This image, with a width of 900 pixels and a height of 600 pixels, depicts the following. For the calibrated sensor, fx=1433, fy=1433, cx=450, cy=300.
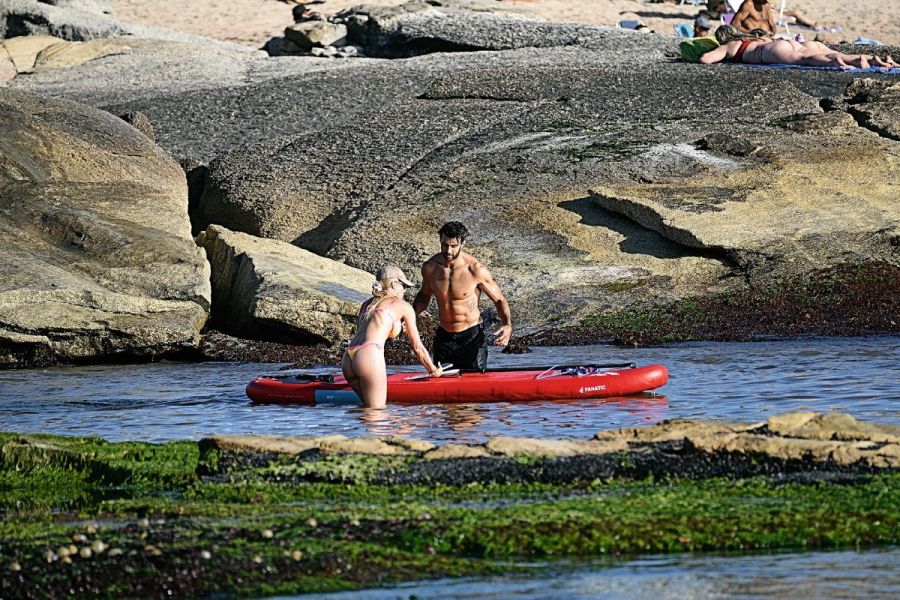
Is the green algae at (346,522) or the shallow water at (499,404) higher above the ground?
the green algae at (346,522)

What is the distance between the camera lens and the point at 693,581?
5.68m

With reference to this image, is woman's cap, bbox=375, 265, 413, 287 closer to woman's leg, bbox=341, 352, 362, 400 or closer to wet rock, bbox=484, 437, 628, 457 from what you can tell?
woman's leg, bbox=341, 352, 362, 400

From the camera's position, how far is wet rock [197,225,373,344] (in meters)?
15.2

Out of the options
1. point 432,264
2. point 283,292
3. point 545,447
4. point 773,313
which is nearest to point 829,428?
point 545,447

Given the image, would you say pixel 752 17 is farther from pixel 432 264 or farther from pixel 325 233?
pixel 432 264

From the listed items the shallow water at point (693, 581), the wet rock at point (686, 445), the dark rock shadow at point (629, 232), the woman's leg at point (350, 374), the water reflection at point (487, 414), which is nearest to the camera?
the shallow water at point (693, 581)

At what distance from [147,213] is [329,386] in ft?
21.2

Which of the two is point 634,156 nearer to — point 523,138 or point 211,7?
point 523,138

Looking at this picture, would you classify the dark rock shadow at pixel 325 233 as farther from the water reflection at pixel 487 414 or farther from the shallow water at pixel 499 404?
the water reflection at pixel 487 414

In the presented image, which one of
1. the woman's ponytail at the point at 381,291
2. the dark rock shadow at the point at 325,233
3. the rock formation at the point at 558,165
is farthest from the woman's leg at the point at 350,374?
the dark rock shadow at the point at 325,233

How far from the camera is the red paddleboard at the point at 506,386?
453 inches

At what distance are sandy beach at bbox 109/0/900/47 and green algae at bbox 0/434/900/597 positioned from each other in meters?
31.1

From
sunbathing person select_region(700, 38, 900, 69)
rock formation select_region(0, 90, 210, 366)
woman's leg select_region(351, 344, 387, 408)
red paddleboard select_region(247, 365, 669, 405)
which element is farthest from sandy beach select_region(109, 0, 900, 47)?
woman's leg select_region(351, 344, 387, 408)

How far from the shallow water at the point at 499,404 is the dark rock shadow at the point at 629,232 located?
2.23m
